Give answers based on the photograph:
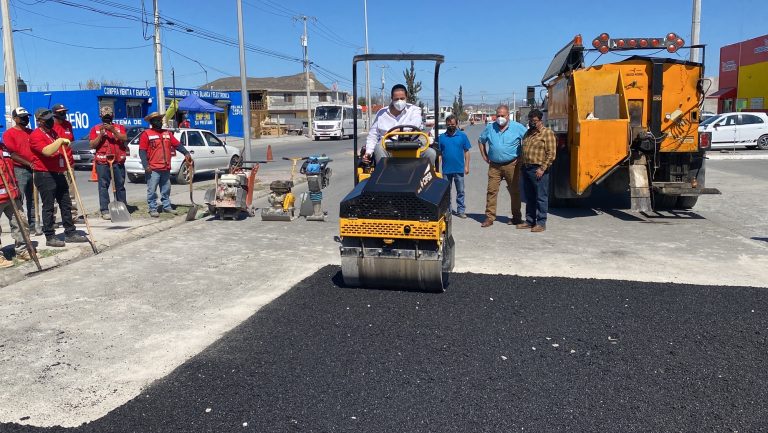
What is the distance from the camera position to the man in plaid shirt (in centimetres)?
922

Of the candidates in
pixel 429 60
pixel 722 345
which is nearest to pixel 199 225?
pixel 429 60

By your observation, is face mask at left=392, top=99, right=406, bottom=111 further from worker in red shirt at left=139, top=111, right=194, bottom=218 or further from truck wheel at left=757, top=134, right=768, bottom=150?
truck wheel at left=757, top=134, right=768, bottom=150

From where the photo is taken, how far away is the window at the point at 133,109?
42.2 meters

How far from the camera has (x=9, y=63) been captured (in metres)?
17.3

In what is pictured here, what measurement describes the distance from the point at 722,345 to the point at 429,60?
4361 mm

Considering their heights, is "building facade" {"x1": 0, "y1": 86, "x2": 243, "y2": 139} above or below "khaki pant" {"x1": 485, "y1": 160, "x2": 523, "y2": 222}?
above

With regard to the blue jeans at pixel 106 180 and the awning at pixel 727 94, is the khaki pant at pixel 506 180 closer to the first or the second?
the blue jeans at pixel 106 180

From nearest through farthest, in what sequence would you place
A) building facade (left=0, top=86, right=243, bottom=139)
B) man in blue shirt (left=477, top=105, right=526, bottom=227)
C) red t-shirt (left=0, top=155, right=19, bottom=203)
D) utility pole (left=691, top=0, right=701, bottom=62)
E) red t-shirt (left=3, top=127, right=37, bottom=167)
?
red t-shirt (left=0, top=155, right=19, bottom=203), red t-shirt (left=3, top=127, right=37, bottom=167), man in blue shirt (left=477, top=105, right=526, bottom=227), utility pole (left=691, top=0, right=701, bottom=62), building facade (left=0, top=86, right=243, bottom=139)

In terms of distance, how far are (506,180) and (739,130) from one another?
19023 millimetres

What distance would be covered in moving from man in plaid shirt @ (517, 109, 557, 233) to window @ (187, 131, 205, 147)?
11.5 meters

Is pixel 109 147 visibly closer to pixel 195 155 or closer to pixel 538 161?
pixel 538 161

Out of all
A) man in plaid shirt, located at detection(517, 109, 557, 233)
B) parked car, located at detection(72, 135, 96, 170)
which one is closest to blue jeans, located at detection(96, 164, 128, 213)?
man in plaid shirt, located at detection(517, 109, 557, 233)

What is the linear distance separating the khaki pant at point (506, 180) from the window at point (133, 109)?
37.3 metres

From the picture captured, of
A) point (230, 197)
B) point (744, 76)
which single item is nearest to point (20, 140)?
point (230, 197)
